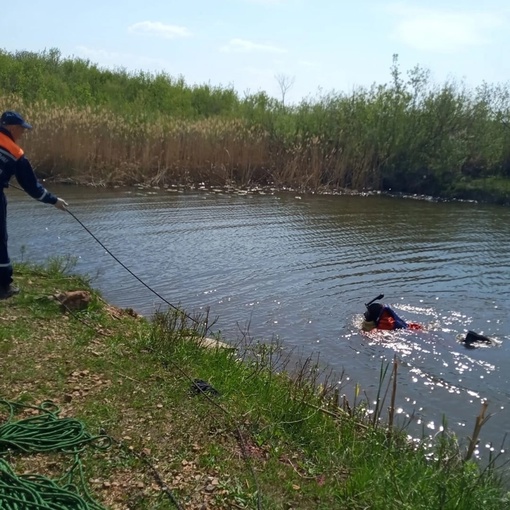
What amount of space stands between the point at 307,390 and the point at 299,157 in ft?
67.6

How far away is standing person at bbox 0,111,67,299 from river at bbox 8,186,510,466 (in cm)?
255

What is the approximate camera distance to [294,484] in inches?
184

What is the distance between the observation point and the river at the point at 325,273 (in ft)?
28.2

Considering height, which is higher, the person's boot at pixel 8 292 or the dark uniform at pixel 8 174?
the dark uniform at pixel 8 174

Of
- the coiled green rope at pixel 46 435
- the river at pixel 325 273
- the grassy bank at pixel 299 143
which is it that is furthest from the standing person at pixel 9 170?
the grassy bank at pixel 299 143

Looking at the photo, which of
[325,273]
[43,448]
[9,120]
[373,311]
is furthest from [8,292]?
[325,273]

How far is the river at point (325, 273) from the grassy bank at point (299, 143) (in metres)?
2.14

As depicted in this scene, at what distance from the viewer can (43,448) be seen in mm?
4578

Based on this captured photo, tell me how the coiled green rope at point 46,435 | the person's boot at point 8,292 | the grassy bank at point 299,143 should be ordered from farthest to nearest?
the grassy bank at point 299,143, the person's boot at point 8,292, the coiled green rope at point 46,435

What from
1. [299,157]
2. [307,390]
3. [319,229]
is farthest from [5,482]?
[299,157]

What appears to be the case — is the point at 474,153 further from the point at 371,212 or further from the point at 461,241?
the point at 461,241

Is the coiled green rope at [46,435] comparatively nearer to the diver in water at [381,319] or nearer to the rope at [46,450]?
the rope at [46,450]

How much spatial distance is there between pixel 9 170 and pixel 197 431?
4.08 metres

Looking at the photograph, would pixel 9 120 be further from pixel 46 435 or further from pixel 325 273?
pixel 325 273
